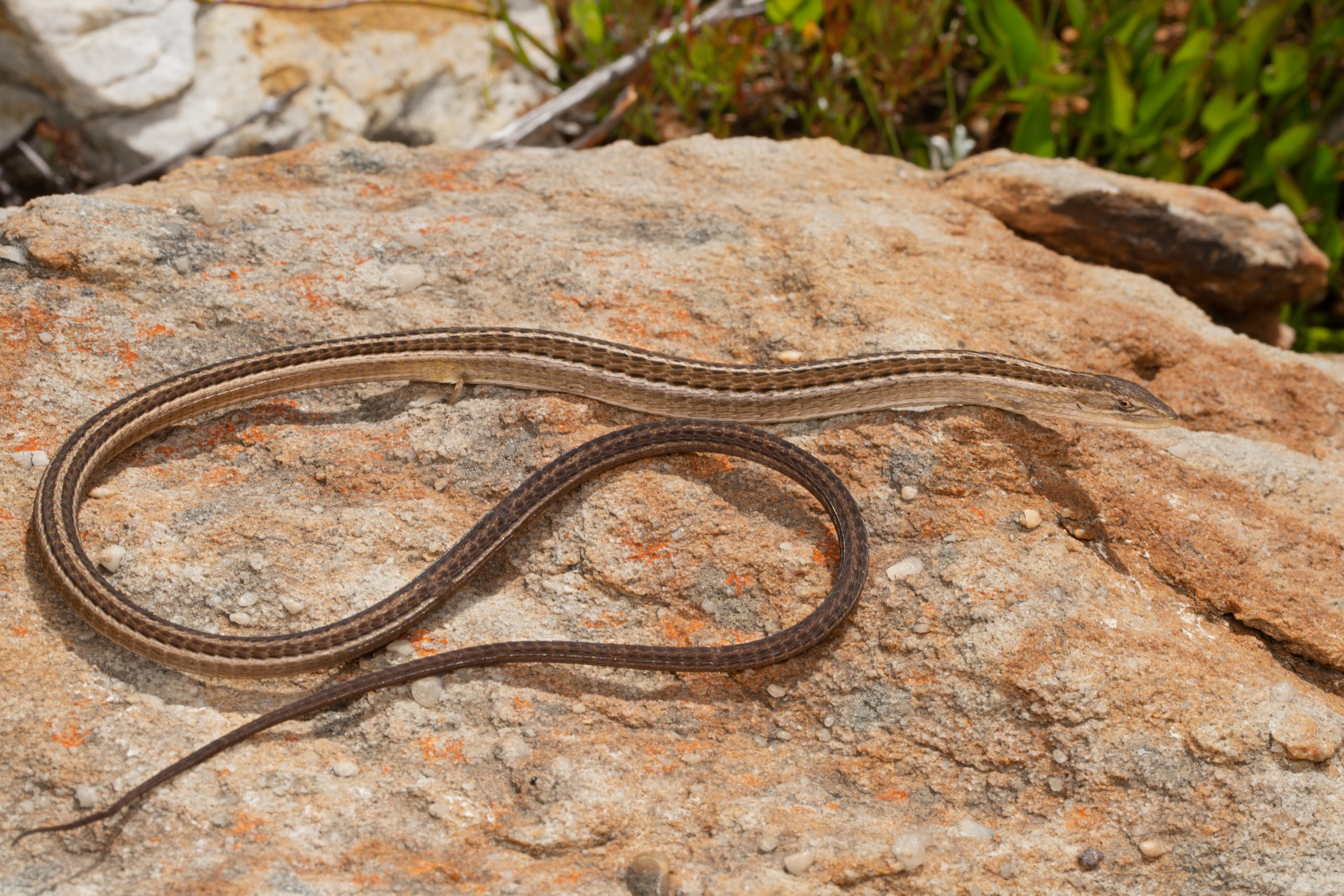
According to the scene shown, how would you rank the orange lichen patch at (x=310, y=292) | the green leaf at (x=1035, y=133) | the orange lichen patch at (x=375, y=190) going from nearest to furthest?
the orange lichen patch at (x=310, y=292)
the orange lichen patch at (x=375, y=190)
the green leaf at (x=1035, y=133)

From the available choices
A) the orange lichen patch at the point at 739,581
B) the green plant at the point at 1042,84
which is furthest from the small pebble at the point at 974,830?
the green plant at the point at 1042,84

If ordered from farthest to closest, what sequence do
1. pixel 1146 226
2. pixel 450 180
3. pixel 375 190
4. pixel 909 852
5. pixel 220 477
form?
Answer: pixel 1146 226 → pixel 450 180 → pixel 375 190 → pixel 220 477 → pixel 909 852

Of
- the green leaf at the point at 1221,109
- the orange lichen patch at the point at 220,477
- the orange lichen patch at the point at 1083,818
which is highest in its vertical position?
the green leaf at the point at 1221,109

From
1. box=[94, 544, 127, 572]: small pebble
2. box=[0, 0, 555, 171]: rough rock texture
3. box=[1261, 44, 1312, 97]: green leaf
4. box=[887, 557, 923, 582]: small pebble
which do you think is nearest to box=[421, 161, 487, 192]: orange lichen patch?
box=[0, 0, 555, 171]: rough rock texture

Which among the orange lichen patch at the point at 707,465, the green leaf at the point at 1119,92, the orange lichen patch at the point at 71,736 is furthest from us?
the green leaf at the point at 1119,92

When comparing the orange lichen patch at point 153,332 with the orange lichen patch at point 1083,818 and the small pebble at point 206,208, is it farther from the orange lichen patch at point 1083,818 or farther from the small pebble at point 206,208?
the orange lichen patch at point 1083,818

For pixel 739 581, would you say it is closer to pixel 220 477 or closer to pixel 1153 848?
pixel 1153 848

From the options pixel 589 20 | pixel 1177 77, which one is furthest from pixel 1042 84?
pixel 589 20
